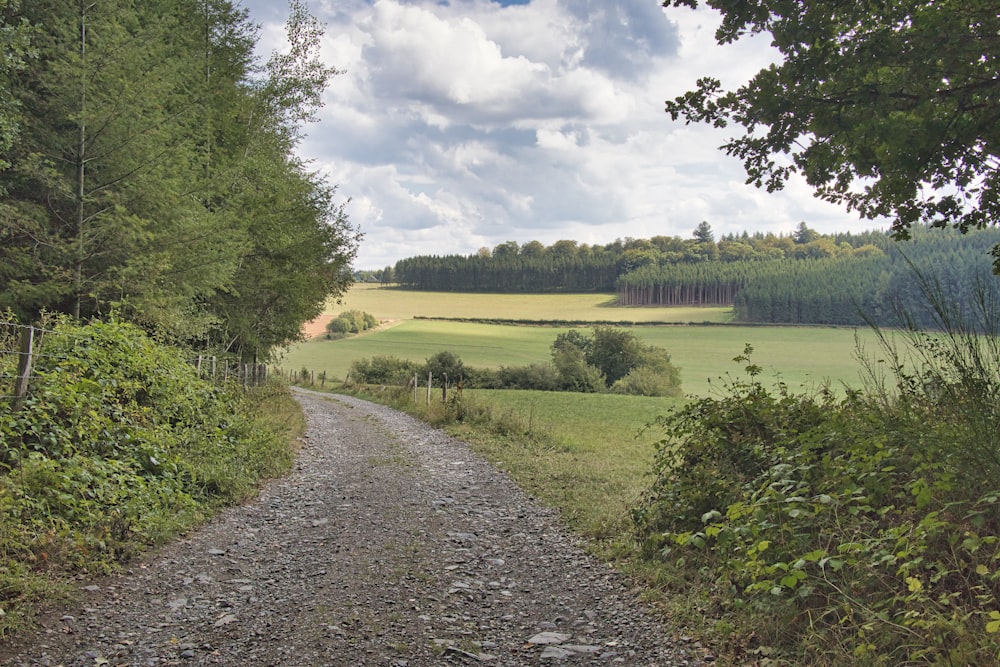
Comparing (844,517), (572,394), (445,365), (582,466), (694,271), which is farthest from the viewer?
(694,271)

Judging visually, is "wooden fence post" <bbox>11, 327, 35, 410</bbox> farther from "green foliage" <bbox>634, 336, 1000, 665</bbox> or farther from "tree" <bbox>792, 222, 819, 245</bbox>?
"tree" <bbox>792, 222, 819, 245</bbox>

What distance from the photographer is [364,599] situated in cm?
506

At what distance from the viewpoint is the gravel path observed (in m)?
4.14

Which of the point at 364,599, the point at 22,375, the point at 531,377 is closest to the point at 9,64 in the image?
the point at 22,375

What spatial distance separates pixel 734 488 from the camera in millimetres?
5758

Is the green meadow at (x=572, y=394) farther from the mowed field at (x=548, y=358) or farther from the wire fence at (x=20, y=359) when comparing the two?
the wire fence at (x=20, y=359)

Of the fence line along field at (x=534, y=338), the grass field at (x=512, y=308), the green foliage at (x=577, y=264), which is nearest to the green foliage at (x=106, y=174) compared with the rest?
the fence line along field at (x=534, y=338)

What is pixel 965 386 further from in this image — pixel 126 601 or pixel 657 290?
pixel 657 290

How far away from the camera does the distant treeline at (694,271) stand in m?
76.8

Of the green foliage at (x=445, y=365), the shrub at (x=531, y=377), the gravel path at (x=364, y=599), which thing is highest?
the gravel path at (x=364, y=599)

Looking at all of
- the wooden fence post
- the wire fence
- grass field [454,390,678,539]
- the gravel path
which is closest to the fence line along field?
grass field [454,390,678,539]

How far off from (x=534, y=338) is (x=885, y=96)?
72.3 m

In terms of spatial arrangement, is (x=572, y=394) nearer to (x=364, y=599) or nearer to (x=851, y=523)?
(x=364, y=599)

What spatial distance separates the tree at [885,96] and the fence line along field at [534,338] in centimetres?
4777
